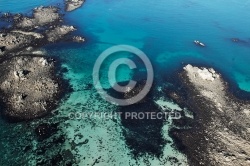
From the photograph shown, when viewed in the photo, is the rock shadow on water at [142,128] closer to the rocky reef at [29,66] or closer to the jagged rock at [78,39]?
the rocky reef at [29,66]

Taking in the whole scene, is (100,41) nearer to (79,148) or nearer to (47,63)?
(47,63)

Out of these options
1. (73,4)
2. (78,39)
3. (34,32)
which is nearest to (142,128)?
(78,39)

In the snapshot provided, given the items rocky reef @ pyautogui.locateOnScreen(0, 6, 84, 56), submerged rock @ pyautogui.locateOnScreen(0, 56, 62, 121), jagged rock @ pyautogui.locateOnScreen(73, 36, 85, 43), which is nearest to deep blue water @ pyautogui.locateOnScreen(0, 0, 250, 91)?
jagged rock @ pyautogui.locateOnScreen(73, 36, 85, 43)

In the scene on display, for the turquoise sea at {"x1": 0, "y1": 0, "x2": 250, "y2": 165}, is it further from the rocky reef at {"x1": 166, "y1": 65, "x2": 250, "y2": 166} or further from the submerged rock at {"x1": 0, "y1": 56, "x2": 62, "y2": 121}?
the submerged rock at {"x1": 0, "y1": 56, "x2": 62, "y2": 121}

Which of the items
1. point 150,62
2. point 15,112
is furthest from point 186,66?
point 15,112

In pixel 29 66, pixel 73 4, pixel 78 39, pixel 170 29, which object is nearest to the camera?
pixel 29 66

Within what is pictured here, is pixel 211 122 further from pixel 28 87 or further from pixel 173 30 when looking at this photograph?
pixel 173 30
